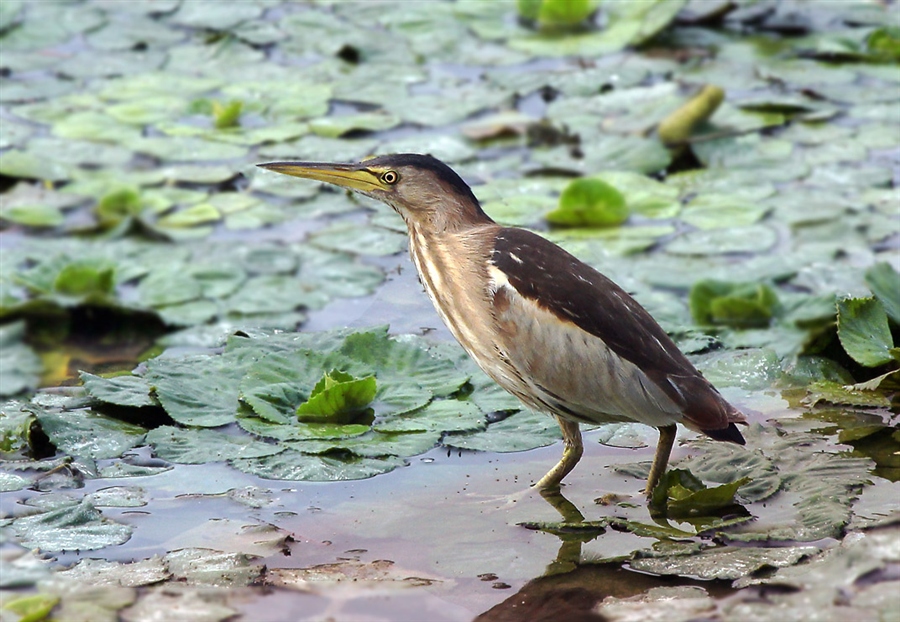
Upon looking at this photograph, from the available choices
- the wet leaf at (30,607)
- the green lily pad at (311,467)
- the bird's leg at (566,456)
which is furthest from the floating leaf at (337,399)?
the wet leaf at (30,607)

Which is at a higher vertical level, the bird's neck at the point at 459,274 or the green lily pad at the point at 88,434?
the bird's neck at the point at 459,274

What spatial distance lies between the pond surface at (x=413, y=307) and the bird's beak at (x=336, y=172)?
56cm

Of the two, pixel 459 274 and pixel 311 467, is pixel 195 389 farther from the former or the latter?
pixel 459 274

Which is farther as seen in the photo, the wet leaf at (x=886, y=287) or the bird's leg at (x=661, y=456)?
the wet leaf at (x=886, y=287)

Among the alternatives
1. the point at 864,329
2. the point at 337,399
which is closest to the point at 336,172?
the point at 337,399

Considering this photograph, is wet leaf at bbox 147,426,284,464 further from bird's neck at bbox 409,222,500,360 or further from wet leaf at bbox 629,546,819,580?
wet leaf at bbox 629,546,819,580

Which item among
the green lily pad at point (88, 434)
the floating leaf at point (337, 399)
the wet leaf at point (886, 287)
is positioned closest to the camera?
the green lily pad at point (88, 434)

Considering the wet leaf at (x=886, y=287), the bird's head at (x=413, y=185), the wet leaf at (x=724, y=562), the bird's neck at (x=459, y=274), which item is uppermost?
the bird's head at (x=413, y=185)

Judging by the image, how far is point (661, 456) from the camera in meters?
3.94

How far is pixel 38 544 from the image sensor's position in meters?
3.56

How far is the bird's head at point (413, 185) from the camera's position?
4484mm

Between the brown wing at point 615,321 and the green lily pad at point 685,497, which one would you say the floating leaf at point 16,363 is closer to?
the brown wing at point 615,321

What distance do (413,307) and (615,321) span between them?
156 centimetres

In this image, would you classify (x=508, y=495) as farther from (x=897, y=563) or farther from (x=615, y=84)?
(x=615, y=84)
